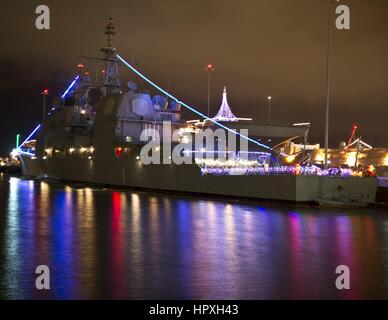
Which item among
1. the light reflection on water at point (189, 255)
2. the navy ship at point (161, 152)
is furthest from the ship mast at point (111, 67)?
the light reflection on water at point (189, 255)

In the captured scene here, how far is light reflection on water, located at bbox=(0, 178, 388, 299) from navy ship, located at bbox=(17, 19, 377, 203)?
7565 mm

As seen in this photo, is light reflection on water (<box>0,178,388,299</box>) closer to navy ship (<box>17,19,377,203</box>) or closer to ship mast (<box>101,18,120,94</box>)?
navy ship (<box>17,19,377,203</box>)

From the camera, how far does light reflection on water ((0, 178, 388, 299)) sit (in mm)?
8219

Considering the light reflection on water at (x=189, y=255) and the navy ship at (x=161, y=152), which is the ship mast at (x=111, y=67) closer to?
the navy ship at (x=161, y=152)

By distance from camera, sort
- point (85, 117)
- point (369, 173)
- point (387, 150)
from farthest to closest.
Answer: point (85, 117) → point (387, 150) → point (369, 173)

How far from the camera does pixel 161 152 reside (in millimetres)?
38219

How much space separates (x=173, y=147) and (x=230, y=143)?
4.65 m

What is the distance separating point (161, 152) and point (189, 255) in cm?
2706

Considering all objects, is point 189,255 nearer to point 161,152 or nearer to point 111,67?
point 161,152

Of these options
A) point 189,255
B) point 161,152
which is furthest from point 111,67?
point 189,255

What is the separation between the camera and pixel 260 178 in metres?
29.5

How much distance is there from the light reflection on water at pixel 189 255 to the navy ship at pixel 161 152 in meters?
7.57
